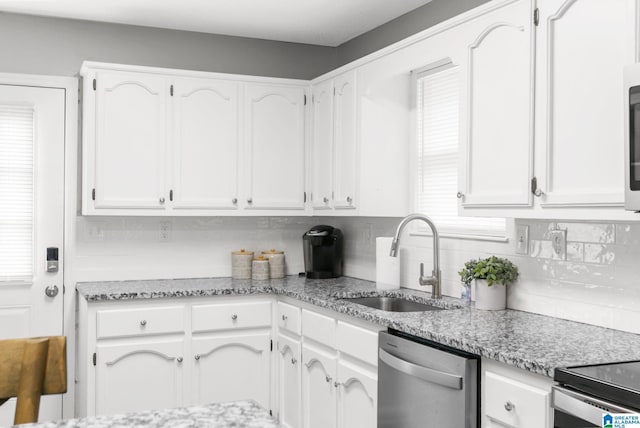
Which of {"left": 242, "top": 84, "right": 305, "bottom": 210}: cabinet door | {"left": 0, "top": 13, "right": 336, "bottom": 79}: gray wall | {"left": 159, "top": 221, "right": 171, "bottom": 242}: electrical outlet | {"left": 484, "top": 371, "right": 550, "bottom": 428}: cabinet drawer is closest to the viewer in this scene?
{"left": 484, "top": 371, "right": 550, "bottom": 428}: cabinet drawer

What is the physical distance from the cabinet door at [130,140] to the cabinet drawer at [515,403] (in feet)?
7.68

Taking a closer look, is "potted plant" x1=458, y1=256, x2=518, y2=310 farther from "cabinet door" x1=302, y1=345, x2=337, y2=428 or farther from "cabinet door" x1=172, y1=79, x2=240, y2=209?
"cabinet door" x1=172, y1=79, x2=240, y2=209

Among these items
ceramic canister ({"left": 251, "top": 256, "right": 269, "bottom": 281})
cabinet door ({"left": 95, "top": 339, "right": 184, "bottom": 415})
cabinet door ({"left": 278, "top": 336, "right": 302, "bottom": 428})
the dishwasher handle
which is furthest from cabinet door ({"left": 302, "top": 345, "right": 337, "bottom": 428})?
ceramic canister ({"left": 251, "top": 256, "right": 269, "bottom": 281})

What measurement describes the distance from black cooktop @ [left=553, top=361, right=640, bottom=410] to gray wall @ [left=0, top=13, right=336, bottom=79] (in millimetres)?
3152

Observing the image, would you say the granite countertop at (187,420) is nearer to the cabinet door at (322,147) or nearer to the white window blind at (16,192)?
the cabinet door at (322,147)

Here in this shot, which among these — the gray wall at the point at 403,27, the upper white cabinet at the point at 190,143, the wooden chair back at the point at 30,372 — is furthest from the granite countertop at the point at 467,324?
the gray wall at the point at 403,27

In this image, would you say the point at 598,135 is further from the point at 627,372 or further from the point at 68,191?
the point at 68,191

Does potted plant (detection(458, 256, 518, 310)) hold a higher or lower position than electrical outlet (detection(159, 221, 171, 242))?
lower

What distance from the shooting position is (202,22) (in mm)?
4094

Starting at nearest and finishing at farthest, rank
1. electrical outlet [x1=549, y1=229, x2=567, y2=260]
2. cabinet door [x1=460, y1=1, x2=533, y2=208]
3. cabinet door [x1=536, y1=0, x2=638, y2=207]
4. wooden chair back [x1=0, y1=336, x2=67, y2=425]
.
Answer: wooden chair back [x1=0, y1=336, x2=67, y2=425]
cabinet door [x1=536, y1=0, x2=638, y2=207]
cabinet door [x1=460, y1=1, x2=533, y2=208]
electrical outlet [x1=549, y1=229, x2=567, y2=260]

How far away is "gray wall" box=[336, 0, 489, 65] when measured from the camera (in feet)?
11.7

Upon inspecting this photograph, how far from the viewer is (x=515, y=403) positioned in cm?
209

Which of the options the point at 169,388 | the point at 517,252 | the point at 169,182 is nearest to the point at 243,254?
the point at 169,182

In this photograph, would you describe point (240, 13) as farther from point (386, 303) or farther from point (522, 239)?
point (522, 239)
